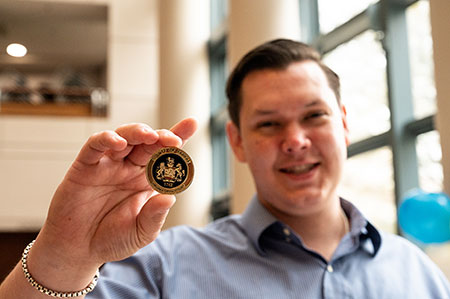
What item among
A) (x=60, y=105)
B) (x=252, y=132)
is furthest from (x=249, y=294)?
(x=60, y=105)

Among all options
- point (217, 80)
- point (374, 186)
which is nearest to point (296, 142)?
point (374, 186)

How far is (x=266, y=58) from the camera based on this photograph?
1.74m

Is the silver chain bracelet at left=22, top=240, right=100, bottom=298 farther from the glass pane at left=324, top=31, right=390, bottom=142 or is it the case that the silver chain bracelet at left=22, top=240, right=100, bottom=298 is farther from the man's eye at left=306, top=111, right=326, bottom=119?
the glass pane at left=324, top=31, right=390, bottom=142

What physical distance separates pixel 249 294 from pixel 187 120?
0.64m

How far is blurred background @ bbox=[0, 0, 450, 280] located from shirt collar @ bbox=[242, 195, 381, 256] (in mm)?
1152

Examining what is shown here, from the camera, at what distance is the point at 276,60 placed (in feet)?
5.66

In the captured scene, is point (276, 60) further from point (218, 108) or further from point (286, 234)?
point (218, 108)

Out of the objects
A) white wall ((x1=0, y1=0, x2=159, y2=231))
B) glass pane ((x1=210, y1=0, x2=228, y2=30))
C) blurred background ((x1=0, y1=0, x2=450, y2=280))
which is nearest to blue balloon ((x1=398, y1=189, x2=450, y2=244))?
blurred background ((x1=0, y1=0, x2=450, y2=280))

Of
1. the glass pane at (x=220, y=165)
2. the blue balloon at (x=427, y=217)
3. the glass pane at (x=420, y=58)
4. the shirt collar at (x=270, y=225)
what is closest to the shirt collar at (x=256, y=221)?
the shirt collar at (x=270, y=225)

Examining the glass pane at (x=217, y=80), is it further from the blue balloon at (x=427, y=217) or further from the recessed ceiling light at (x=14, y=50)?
the blue balloon at (x=427, y=217)

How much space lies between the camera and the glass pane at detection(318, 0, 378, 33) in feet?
9.91

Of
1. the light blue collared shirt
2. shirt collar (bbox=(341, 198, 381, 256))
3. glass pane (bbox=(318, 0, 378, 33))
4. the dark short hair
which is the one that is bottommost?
the light blue collared shirt

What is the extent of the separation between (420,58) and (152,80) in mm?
3821

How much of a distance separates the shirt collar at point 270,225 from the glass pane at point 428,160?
838mm
